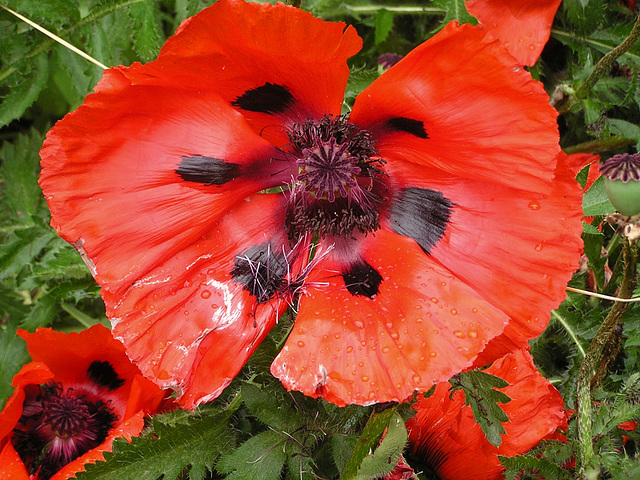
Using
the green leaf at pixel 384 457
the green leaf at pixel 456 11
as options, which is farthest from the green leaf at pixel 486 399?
the green leaf at pixel 456 11

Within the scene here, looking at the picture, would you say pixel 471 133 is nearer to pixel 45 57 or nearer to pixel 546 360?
pixel 546 360

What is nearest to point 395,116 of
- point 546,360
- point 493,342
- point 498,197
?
point 498,197

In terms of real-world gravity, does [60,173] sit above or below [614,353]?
above

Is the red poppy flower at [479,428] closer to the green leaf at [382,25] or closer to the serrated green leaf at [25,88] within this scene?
the green leaf at [382,25]

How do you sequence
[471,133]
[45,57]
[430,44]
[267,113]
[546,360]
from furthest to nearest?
[45,57]
[546,360]
[267,113]
[471,133]
[430,44]

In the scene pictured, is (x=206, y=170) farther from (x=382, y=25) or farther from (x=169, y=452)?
(x=382, y=25)

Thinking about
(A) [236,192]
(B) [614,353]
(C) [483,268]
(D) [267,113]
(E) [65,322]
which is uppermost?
(D) [267,113]

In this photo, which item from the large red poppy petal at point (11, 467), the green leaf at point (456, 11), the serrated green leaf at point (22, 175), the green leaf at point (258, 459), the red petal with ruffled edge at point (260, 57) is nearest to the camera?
the red petal with ruffled edge at point (260, 57)
